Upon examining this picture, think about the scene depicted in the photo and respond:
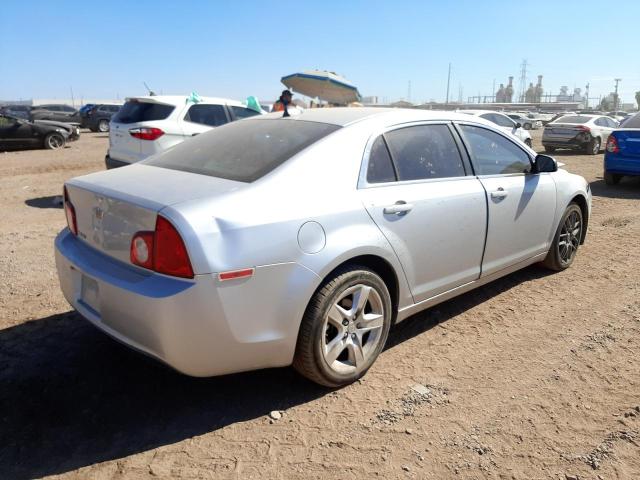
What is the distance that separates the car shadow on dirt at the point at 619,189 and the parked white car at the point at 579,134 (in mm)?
5945

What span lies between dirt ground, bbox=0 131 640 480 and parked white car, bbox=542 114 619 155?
14.3 meters

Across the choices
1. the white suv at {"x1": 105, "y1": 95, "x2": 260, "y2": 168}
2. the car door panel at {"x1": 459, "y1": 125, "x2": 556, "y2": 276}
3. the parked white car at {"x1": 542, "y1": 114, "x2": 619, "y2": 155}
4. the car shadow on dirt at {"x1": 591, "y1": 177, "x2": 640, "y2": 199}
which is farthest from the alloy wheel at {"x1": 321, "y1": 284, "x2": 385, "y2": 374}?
the parked white car at {"x1": 542, "y1": 114, "x2": 619, "y2": 155}

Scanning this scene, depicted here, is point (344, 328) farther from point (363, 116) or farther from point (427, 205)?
point (363, 116)

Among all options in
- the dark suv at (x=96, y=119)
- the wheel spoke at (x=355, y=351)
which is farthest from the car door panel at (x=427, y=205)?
the dark suv at (x=96, y=119)

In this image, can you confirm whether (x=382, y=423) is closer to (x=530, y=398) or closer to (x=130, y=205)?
(x=530, y=398)

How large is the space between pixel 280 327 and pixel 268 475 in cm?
69

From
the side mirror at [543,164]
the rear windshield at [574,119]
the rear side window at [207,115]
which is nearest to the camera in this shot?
the side mirror at [543,164]

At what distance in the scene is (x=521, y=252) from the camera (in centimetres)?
436

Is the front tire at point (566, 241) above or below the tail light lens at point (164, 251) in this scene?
below

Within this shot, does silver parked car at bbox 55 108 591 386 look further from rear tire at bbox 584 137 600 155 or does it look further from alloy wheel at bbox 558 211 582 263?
rear tire at bbox 584 137 600 155

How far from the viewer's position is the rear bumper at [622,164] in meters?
9.53

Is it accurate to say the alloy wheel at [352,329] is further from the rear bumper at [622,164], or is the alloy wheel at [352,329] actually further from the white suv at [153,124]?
the rear bumper at [622,164]

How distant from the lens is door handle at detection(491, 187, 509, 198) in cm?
391

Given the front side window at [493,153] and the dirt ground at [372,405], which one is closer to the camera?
the dirt ground at [372,405]
